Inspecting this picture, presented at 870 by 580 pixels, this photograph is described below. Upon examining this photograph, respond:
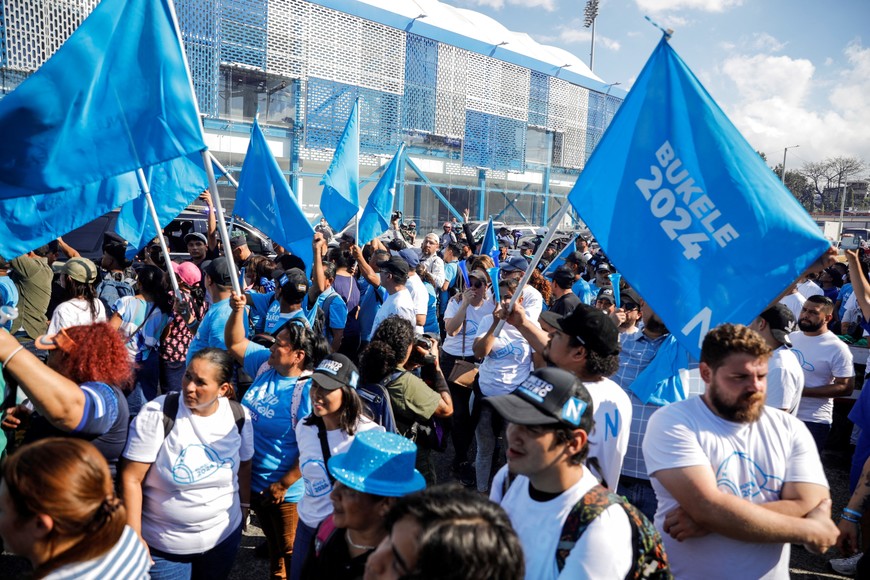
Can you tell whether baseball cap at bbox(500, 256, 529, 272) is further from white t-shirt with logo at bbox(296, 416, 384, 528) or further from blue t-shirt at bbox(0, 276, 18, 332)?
blue t-shirt at bbox(0, 276, 18, 332)

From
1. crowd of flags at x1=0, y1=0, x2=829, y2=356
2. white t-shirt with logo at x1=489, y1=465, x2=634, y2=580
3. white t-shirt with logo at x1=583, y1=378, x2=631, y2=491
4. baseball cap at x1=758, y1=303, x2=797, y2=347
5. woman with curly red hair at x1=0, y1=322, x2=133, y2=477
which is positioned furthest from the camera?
baseball cap at x1=758, y1=303, x2=797, y2=347

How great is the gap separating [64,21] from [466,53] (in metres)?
19.7

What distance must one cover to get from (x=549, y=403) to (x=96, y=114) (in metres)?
3.02

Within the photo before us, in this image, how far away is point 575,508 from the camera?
1816mm

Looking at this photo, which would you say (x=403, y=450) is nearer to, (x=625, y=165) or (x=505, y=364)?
(x=625, y=165)

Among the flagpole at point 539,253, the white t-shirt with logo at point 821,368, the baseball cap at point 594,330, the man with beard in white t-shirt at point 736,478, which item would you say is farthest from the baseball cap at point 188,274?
the white t-shirt with logo at point 821,368

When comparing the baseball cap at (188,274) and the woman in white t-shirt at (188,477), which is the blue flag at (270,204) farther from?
the woman in white t-shirt at (188,477)

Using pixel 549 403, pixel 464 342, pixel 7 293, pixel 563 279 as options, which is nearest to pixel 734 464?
pixel 549 403

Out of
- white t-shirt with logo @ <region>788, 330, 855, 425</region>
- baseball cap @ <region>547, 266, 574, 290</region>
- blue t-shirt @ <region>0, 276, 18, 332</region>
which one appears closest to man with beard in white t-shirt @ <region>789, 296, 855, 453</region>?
white t-shirt with logo @ <region>788, 330, 855, 425</region>

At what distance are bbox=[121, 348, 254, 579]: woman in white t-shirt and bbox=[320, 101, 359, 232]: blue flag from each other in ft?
14.9

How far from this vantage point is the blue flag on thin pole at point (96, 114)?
3285 millimetres

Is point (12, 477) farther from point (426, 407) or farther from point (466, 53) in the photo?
point (466, 53)

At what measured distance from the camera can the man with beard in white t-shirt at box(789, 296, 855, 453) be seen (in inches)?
191

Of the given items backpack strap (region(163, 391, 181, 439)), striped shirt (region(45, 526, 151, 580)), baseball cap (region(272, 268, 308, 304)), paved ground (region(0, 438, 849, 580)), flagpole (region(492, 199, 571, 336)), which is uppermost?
flagpole (region(492, 199, 571, 336))
